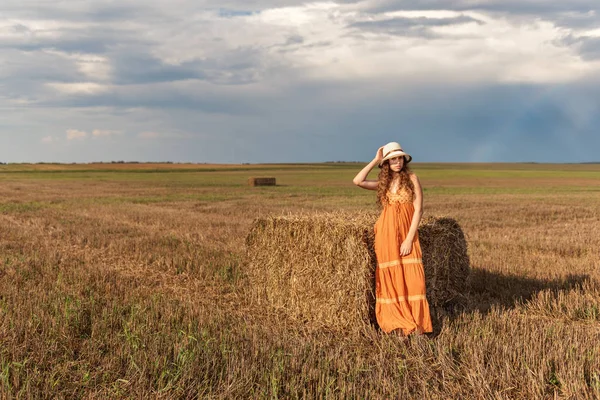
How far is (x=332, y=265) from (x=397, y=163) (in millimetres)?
1667

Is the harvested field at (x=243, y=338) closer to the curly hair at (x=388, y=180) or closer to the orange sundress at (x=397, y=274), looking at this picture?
the orange sundress at (x=397, y=274)

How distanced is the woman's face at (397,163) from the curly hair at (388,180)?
7 cm

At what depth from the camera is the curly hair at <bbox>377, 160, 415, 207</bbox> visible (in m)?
6.47

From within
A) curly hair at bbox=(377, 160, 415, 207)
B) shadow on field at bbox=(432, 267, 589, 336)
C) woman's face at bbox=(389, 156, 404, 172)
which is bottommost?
shadow on field at bbox=(432, 267, 589, 336)

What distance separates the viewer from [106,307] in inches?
278

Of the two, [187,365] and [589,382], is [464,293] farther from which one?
[187,365]

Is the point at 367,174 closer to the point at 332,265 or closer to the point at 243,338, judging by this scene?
the point at 332,265

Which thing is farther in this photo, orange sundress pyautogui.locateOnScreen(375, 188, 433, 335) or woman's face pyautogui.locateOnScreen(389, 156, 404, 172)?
woman's face pyautogui.locateOnScreen(389, 156, 404, 172)

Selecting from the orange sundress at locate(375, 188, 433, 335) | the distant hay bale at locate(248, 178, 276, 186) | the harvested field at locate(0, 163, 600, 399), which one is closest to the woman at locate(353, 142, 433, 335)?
the orange sundress at locate(375, 188, 433, 335)

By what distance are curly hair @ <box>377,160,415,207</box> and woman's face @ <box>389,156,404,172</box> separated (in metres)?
0.07

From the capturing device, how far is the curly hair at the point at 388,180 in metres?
6.47

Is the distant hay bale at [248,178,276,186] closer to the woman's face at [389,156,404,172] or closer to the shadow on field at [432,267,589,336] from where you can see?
the shadow on field at [432,267,589,336]

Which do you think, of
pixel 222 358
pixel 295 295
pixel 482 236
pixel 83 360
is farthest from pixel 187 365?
pixel 482 236

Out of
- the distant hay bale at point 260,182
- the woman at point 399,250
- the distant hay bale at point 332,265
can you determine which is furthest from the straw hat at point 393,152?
the distant hay bale at point 260,182
